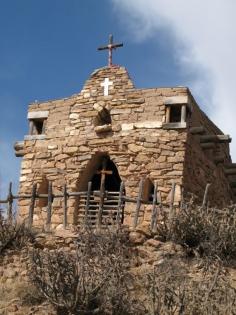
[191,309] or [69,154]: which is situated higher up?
[69,154]

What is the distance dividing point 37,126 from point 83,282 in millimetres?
6482

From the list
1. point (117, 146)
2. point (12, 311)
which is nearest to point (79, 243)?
point (12, 311)

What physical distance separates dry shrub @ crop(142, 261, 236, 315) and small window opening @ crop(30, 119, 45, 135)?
18.7 ft

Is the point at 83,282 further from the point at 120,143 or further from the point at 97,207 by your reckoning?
the point at 120,143

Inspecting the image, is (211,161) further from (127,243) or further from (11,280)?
(11,280)

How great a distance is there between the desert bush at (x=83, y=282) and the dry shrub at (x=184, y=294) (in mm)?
367

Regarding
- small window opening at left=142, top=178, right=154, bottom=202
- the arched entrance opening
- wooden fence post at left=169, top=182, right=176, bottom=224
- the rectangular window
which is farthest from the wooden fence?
the rectangular window

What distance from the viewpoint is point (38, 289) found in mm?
9500

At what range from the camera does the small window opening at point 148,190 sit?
1331 centimetres

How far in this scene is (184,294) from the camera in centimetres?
908

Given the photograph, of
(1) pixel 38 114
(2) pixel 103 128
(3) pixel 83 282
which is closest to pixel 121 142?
(2) pixel 103 128

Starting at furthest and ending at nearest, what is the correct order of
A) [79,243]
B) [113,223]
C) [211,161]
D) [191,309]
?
1. [211,161]
2. [113,223]
3. [79,243]
4. [191,309]

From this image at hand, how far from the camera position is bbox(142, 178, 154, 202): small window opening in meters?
13.3

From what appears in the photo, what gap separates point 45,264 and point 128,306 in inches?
48.5
